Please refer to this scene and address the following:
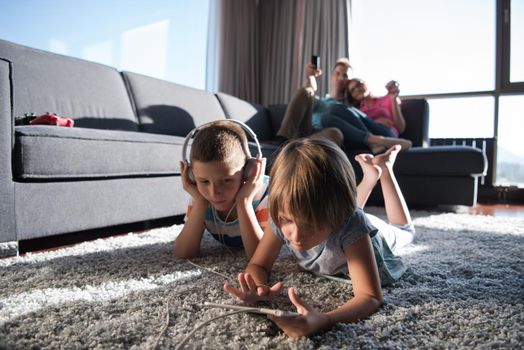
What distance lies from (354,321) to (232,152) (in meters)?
0.50

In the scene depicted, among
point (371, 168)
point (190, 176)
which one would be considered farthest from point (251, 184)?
point (371, 168)

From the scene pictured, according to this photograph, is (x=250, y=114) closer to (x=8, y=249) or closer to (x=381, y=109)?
(x=381, y=109)

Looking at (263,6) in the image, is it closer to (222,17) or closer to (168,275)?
(222,17)

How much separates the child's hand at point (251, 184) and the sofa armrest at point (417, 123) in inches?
78.5

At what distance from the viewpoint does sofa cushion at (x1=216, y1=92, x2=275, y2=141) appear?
2.75m

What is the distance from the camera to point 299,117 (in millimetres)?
2455

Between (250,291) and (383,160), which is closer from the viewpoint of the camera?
(250,291)

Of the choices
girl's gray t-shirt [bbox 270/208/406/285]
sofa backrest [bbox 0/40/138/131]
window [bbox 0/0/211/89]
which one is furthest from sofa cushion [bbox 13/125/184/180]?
window [bbox 0/0/211/89]

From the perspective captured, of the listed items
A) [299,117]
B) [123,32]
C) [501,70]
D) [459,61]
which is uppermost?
[123,32]

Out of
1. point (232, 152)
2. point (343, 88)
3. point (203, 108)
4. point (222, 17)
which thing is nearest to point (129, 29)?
point (203, 108)

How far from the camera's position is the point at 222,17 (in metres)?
3.78

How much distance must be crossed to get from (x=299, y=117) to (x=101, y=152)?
56.5 inches

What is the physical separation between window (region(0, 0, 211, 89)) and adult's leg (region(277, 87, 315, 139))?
1.30 m

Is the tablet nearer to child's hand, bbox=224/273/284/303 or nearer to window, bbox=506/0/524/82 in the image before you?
child's hand, bbox=224/273/284/303
